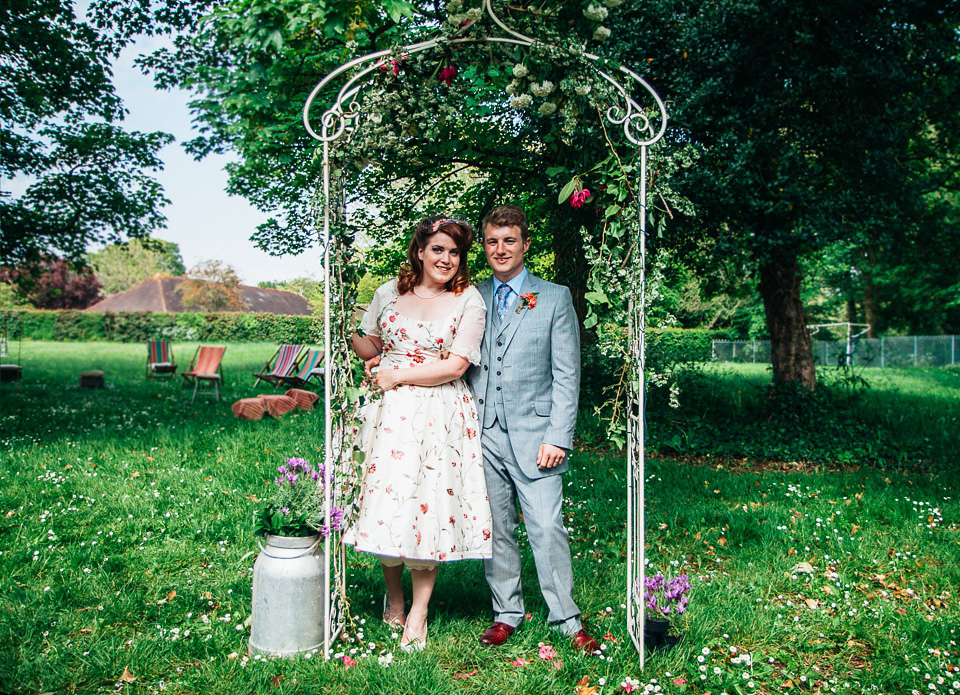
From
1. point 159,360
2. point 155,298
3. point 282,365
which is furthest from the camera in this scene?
point 155,298

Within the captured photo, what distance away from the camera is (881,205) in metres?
7.38

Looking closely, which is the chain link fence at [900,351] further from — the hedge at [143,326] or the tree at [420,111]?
the hedge at [143,326]

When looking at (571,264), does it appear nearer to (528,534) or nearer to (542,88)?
(542,88)

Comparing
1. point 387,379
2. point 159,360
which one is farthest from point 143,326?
point 387,379

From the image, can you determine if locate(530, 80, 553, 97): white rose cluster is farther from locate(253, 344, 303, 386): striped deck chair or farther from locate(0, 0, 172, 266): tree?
locate(253, 344, 303, 386): striped deck chair

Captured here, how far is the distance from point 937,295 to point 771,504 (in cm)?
2509

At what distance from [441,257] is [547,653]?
2.00 meters

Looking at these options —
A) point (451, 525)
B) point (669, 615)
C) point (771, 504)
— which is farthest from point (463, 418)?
point (771, 504)

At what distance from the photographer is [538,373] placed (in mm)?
3258

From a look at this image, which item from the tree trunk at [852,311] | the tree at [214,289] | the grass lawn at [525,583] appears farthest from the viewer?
the tree at [214,289]

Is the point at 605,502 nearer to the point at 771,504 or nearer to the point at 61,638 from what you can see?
the point at 771,504

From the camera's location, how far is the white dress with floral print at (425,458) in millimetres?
3051

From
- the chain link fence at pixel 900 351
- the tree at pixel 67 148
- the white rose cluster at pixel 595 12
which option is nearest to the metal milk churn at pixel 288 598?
the white rose cluster at pixel 595 12

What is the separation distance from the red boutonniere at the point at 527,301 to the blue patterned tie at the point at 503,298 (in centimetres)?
9
